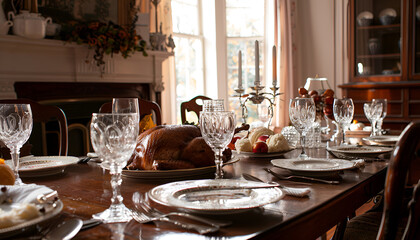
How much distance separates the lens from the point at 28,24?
9.22 ft

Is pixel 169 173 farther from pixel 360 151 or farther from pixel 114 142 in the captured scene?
pixel 360 151

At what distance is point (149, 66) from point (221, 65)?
139 centimetres

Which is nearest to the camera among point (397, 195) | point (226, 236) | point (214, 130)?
point (226, 236)

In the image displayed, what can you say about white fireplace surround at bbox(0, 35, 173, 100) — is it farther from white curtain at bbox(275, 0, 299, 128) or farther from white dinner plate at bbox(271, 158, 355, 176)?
white dinner plate at bbox(271, 158, 355, 176)

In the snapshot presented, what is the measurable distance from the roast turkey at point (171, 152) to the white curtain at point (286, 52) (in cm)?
398

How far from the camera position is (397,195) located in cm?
74

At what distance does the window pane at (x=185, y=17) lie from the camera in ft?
15.8

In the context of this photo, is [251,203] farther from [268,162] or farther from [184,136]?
[268,162]

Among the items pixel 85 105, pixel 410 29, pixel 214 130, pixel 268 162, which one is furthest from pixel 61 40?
pixel 410 29

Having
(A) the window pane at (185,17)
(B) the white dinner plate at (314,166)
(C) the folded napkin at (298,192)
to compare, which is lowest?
(C) the folded napkin at (298,192)

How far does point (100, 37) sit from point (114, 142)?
8.45 feet

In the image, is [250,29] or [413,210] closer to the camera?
[413,210]

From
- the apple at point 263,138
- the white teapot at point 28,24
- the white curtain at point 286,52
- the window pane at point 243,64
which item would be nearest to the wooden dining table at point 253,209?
the apple at point 263,138

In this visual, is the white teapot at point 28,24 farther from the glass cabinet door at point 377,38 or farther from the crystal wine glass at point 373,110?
the glass cabinet door at point 377,38
